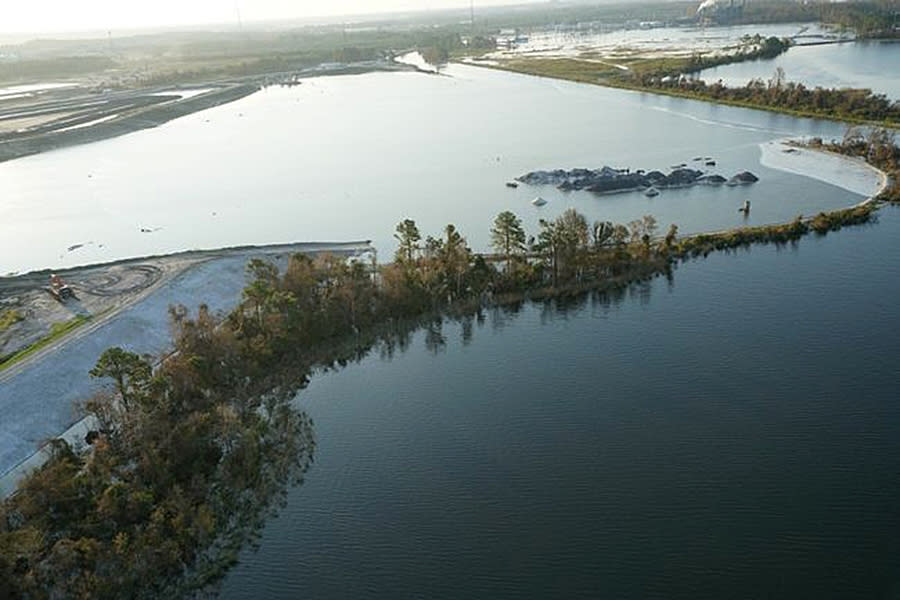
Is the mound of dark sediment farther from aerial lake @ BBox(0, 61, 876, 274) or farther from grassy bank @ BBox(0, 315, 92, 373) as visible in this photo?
grassy bank @ BBox(0, 315, 92, 373)

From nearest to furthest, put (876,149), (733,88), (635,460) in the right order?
(635,460)
(876,149)
(733,88)

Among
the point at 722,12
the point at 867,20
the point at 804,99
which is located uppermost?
the point at 722,12

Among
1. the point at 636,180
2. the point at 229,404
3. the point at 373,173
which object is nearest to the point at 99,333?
the point at 229,404

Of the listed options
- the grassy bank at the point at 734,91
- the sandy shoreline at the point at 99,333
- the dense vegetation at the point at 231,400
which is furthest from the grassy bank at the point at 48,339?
the grassy bank at the point at 734,91

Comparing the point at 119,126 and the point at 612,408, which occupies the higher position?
the point at 119,126

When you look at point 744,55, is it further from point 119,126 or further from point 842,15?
point 119,126

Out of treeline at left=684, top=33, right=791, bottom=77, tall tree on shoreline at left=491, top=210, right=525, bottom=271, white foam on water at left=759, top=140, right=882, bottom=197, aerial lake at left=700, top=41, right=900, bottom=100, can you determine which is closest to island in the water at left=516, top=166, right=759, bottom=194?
white foam on water at left=759, top=140, right=882, bottom=197
